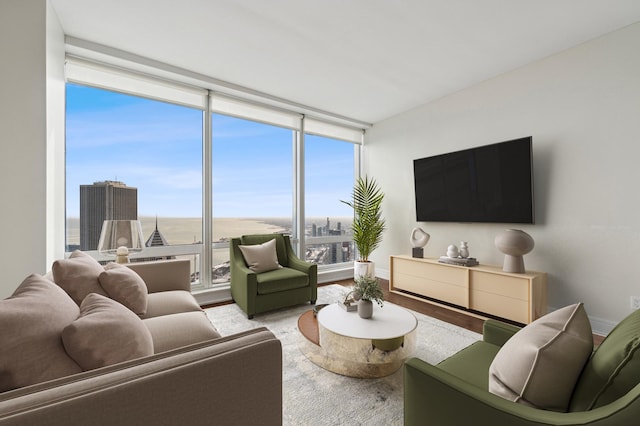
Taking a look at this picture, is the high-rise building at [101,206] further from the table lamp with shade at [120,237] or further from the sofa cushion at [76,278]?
the sofa cushion at [76,278]

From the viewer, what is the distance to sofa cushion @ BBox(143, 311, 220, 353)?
148cm

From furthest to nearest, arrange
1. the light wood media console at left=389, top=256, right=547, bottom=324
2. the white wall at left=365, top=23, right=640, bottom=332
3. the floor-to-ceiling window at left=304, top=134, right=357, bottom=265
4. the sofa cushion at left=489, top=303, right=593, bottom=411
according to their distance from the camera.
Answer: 1. the floor-to-ceiling window at left=304, top=134, right=357, bottom=265
2. the light wood media console at left=389, top=256, right=547, bottom=324
3. the white wall at left=365, top=23, right=640, bottom=332
4. the sofa cushion at left=489, top=303, right=593, bottom=411

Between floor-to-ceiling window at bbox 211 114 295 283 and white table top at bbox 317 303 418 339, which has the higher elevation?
floor-to-ceiling window at bbox 211 114 295 283

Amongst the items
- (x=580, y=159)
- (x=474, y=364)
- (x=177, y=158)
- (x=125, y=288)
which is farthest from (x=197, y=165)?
(x=580, y=159)

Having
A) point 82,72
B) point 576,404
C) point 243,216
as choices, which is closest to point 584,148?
point 576,404

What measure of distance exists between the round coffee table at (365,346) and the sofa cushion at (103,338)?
124cm

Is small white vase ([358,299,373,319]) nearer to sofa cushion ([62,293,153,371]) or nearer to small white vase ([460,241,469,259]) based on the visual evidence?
sofa cushion ([62,293,153,371])

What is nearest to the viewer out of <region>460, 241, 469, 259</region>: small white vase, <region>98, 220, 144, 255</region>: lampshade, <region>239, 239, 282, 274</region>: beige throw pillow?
<region>98, 220, 144, 255</region>: lampshade

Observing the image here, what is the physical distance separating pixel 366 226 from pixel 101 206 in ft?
11.7

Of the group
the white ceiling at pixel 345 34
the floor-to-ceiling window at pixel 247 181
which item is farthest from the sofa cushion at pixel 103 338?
the floor-to-ceiling window at pixel 247 181

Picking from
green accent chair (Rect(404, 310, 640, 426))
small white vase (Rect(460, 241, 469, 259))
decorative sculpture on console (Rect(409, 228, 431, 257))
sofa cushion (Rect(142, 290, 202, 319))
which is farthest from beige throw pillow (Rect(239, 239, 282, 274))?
green accent chair (Rect(404, 310, 640, 426))

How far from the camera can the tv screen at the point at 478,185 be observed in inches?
121

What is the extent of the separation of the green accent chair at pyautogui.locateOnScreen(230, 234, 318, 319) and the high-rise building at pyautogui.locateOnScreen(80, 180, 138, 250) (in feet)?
4.22

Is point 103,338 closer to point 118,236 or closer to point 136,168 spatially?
point 118,236
